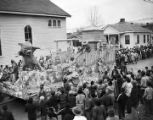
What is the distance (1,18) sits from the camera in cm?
2008

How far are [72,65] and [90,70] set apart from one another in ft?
4.54

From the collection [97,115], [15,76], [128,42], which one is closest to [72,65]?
[15,76]

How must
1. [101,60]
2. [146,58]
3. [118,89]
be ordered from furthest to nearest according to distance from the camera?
[146,58], [101,60], [118,89]

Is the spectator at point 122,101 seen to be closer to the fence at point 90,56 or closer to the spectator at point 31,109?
the spectator at point 31,109

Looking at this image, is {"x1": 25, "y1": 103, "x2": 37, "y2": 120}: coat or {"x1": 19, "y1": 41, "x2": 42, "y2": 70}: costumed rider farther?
{"x1": 19, "y1": 41, "x2": 42, "y2": 70}: costumed rider

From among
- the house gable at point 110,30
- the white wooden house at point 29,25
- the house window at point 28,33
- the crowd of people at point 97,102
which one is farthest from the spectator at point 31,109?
the house gable at point 110,30

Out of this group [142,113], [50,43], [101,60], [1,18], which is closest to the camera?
[142,113]

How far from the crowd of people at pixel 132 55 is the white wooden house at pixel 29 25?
6.80 meters

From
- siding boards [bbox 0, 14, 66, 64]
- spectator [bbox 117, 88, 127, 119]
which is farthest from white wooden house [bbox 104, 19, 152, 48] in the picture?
spectator [bbox 117, 88, 127, 119]

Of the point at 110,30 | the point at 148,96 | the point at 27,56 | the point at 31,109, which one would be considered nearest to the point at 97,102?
the point at 31,109

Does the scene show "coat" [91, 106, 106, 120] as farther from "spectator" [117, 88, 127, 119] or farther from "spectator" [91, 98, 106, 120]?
"spectator" [117, 88, 127, 119]

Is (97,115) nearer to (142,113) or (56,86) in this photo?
(142,113)

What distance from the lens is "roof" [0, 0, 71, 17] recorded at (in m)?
20.6

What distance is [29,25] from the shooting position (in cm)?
2230
